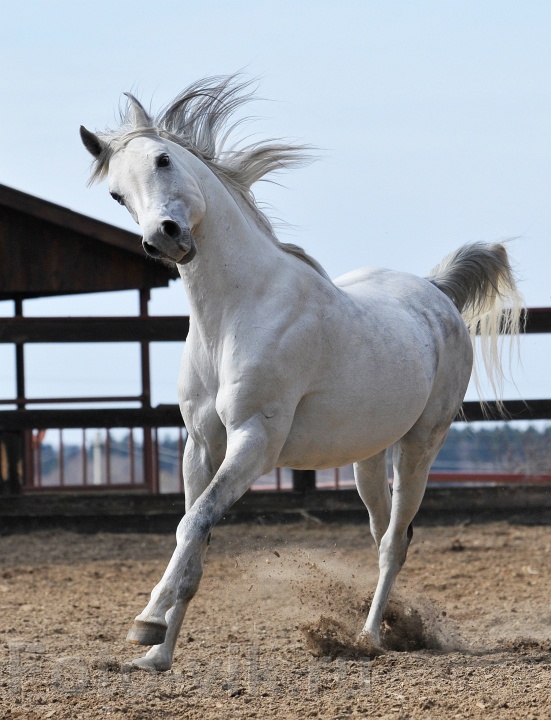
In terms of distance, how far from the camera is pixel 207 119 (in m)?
3.93

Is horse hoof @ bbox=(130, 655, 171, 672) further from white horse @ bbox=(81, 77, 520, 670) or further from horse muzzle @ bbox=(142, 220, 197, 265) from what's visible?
horse muzzle @ bbox=(142, 220, 197, 265)

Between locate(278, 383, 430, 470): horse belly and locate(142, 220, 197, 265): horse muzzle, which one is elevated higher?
locate(142, 220, 197, 265): horse muzzle

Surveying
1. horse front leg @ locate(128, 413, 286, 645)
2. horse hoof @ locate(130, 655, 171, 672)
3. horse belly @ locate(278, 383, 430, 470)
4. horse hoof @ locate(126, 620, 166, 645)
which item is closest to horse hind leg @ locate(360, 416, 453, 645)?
horse belly @ locate(278, 383, 430, 470)

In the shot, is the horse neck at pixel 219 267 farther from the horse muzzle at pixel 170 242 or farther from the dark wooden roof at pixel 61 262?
the dark wooden roof at pixel 61 262

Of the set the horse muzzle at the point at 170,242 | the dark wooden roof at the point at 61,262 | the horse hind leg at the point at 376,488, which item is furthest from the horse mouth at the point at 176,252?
the dark wooden roof at the point at 61,262

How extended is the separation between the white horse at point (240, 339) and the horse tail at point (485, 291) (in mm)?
1020

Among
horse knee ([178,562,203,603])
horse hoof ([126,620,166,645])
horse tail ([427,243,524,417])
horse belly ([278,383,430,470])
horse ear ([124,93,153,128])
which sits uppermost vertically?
horse ear ([124,93,153,128])

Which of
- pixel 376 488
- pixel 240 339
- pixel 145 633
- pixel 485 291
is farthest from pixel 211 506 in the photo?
pixel 485 291

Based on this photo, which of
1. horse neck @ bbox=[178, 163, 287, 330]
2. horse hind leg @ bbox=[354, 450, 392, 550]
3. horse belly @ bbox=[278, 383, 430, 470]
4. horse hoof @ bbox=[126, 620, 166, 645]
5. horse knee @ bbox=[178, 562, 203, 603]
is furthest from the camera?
horse hind leg @ bbox=[354, 450, 392, 550]

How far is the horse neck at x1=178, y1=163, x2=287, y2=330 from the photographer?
367 cm

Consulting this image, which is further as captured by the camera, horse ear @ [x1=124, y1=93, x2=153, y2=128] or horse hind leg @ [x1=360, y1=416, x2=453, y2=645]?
horse hind leg @ [x1=360, y1=416, x2=453, y2=645]

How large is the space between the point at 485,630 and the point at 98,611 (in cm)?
201

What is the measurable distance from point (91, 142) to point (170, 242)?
639 millimetres

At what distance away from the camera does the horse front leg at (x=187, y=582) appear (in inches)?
132
